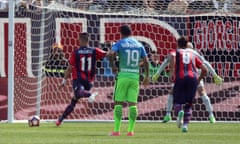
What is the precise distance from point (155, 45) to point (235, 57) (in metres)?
1.98

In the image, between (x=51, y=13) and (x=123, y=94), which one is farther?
(x=51, y=13)

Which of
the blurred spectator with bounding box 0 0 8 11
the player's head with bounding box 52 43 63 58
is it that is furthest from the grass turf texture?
the blurred spectator with bounding box 0 0 8 11

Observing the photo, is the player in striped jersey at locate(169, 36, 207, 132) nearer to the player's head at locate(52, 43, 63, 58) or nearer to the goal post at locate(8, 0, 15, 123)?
the goal post at locate(8, 0, 15, 123)

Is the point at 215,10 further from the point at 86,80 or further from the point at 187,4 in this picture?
the point at 86,80

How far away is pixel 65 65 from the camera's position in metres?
22.7

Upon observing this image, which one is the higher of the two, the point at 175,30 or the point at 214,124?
the point at 175,30

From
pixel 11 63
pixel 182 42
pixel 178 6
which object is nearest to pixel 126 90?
pixel 182 42

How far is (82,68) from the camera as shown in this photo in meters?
19.6

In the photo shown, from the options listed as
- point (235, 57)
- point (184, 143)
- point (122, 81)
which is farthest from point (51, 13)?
point (184, 143)

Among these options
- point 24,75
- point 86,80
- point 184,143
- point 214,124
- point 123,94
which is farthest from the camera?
point 24,75

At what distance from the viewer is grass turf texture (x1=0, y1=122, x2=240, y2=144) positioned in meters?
14.7

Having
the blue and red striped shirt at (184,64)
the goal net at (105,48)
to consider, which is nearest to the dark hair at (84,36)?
the blue and red striped shirt at (184,64)

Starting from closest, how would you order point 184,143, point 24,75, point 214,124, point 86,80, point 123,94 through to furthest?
point 184,143 → point 123,94 → point 86,80 → point 214,124 → point 24,75

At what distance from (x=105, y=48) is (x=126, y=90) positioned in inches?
249
